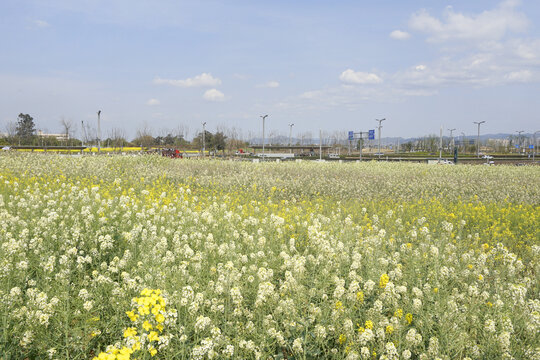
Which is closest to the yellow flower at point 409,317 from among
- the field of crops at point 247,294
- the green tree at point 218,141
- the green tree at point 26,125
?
the field of crops at point 247,294

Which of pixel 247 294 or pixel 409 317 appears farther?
pixel 247 294

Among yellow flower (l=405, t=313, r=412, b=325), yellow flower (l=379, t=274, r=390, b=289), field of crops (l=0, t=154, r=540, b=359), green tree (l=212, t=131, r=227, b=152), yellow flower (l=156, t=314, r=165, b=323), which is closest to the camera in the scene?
yellow flower (l=156, t=314, r=165, b=323)

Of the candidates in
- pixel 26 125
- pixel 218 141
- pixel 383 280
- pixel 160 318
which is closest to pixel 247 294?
pixel 383 280

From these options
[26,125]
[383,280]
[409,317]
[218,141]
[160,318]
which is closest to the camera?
[160,318]

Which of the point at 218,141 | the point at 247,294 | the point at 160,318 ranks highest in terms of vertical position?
the point at 218,141

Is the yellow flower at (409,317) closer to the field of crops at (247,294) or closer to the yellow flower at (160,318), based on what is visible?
the field of crops at (247,294)

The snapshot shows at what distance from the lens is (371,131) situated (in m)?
64.4

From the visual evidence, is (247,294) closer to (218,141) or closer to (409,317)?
(409,317)

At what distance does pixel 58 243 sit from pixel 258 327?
12.8 feet

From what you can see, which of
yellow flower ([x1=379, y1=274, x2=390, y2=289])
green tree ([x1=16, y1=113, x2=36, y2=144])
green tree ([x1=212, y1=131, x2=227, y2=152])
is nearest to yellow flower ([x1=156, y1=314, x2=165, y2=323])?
yellow flower ([x1=379, y1=274, x2=390, y2=289])

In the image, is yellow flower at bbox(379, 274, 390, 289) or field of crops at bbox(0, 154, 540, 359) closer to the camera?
field of crops at bbox(0, 154, 540, 359)

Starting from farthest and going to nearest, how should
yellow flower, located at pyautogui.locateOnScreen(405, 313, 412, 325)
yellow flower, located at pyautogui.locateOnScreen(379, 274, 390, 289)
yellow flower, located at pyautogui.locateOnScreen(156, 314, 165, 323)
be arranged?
1. yellow flower, located at pyautogui.locateOnScreen(379, 274, 390, 289)
2. yellow flower, located at pyautogui.locateOnScreen(405, 313, 412, 325)
3. yellow flower, located at pyautogui.locateOnScreen(156, 314, 165, 323)

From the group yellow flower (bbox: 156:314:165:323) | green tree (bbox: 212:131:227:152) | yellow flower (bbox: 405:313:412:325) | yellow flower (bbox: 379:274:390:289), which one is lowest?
yellow flower (bbox: 405:313:412:325)

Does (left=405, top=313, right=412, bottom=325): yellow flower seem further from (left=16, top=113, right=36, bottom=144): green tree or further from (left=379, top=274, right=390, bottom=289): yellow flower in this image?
(left=16, top=113, right=36, bottom=144): green tree
